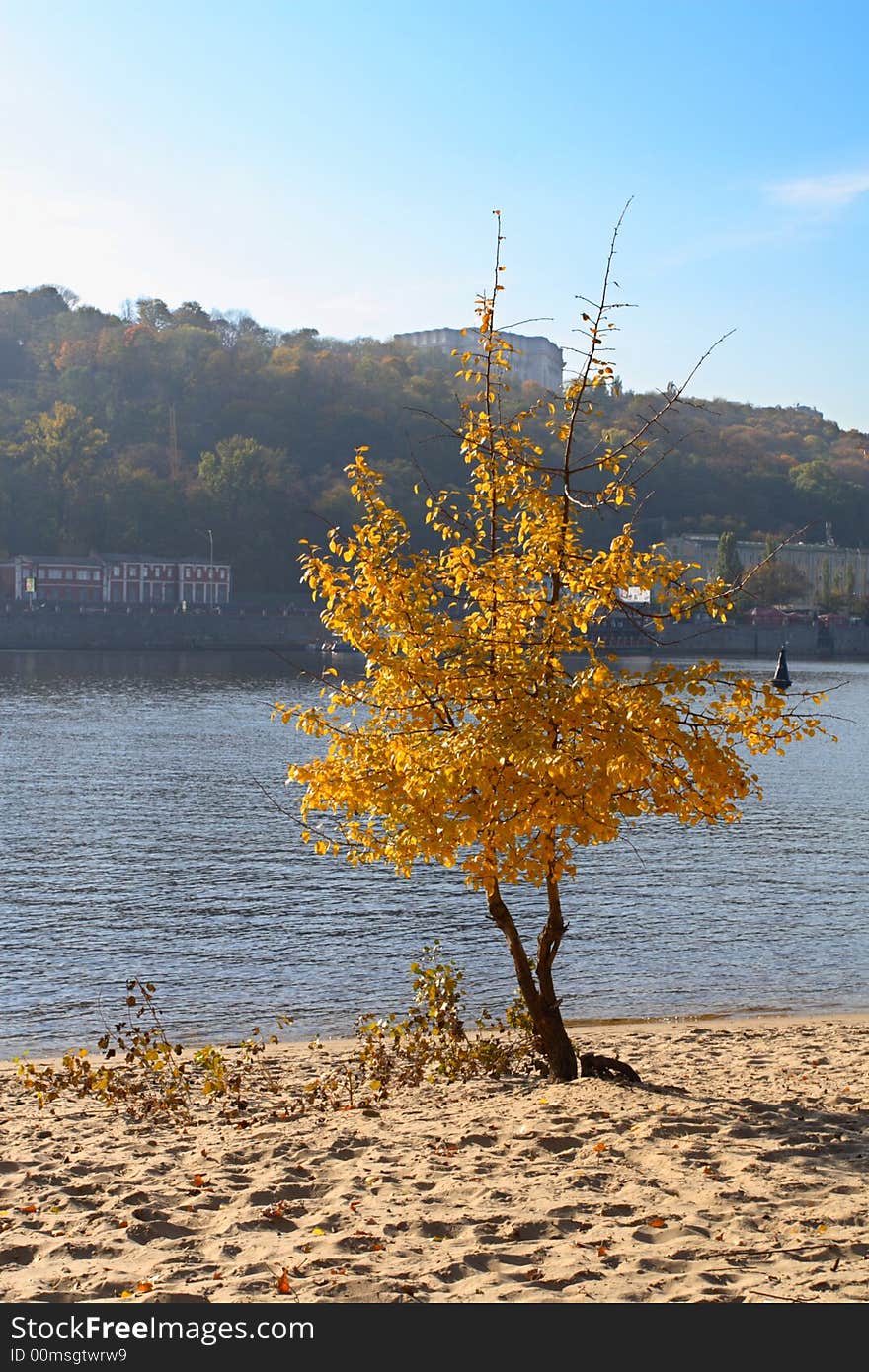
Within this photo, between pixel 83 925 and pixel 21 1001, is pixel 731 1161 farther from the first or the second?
pixel 83 925

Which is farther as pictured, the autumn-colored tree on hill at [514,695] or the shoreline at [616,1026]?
the shoreline at [616,1026]

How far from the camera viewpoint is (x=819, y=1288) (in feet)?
18.2

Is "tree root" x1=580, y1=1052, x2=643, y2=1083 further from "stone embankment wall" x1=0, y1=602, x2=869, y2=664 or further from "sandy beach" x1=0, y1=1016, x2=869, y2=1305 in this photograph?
"stone embankment wall" x1=0, y1=602, x2=869, y2=664

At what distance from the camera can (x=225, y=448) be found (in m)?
145

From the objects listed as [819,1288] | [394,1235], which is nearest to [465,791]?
[394,1235]

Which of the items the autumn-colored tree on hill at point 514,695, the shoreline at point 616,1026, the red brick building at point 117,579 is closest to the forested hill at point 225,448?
the red brick building at point 117,579

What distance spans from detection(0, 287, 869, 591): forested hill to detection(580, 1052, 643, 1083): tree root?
109 metres

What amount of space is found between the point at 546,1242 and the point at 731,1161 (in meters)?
1.64

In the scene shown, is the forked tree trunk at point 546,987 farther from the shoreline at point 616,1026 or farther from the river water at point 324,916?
the shoreline at point 616,1026

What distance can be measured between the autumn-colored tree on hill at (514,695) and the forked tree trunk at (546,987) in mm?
18

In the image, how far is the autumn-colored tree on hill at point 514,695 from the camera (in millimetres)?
8164

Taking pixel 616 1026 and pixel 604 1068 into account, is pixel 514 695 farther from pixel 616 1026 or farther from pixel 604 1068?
pixel 616 1026

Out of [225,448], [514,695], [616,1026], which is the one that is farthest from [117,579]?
[514,695]

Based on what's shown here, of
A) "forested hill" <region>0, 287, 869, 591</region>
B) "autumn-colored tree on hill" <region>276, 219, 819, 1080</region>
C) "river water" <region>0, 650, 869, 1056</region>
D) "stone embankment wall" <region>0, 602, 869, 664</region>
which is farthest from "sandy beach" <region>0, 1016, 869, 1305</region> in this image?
"forested hill" <region>0, 287, 869, 591</region>
